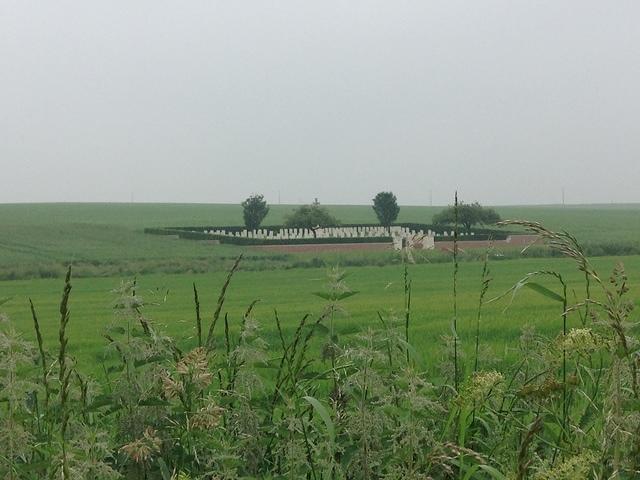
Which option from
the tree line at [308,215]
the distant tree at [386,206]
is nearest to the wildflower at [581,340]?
the tree line at [308,215]

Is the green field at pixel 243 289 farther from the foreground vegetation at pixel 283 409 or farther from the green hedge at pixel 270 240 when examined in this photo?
the green hedge at pixel 270 240

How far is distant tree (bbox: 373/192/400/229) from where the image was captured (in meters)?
79.9

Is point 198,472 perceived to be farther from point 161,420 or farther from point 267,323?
point 267,323

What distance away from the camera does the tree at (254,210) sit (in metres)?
70.3

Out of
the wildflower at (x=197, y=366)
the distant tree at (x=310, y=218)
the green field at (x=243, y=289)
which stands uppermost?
the wildflower at (x=197, y=366)

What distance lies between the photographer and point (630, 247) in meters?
43.1

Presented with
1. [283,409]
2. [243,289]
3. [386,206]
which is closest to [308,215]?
[386,206]

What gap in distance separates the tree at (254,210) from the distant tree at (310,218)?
8.27ft

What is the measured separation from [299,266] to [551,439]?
1301 inches

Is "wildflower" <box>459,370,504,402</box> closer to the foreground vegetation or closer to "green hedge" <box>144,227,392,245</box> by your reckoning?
the foreground vegetation

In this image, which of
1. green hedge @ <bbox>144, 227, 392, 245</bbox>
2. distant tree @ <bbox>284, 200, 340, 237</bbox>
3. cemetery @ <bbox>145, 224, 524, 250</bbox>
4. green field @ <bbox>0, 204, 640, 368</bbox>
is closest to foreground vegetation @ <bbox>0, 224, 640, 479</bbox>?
green field @ <bbox>0, 204, 640, 368</bbox>

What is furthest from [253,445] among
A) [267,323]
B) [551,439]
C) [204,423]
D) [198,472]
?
Answer: [267,323]

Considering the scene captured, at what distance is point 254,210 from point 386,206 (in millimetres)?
14451

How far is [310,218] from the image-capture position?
239 ft
